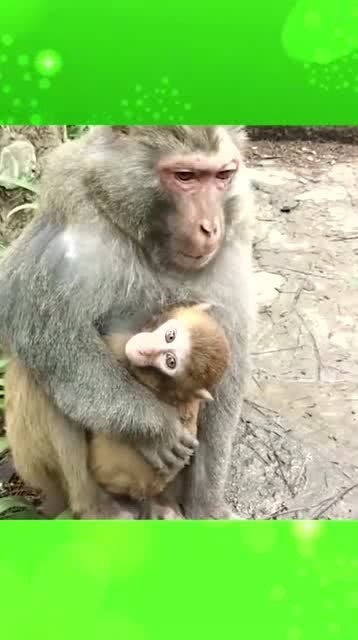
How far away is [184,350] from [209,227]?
9.7 inches

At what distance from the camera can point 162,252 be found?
6.83 ft

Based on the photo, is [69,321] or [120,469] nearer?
[69,321]

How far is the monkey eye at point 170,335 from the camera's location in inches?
80.4

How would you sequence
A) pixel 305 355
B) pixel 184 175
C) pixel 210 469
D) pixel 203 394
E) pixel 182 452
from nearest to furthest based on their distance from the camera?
pixel 184 175, pixel 203 394, pixel 182 452, pixel 210 469, pixel 305 355

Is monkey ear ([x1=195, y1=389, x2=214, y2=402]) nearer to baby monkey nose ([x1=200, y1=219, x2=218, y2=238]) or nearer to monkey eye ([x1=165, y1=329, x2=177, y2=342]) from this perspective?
monkey eye ([x1=165, y1=329, x2=177, y2=342])

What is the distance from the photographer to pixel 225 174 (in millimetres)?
2051

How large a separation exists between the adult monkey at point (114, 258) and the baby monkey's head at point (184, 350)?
48 mm

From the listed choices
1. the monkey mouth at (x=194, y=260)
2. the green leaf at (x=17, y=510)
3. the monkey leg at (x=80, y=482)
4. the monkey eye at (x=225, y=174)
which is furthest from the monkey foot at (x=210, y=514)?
the monkey eye at (x=225, y=174)

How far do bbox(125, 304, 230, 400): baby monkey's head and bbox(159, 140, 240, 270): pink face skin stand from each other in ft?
0.49

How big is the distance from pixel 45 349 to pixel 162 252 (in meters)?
0.31

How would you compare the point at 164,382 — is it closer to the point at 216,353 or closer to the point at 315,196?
the point at 216,353

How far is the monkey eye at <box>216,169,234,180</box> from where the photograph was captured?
2.04 meters

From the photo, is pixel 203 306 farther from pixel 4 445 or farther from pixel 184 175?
pixel 4 445

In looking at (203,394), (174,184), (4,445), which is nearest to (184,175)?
(174,184)
